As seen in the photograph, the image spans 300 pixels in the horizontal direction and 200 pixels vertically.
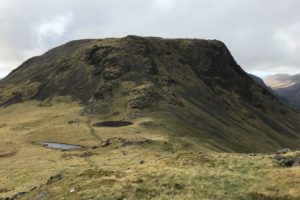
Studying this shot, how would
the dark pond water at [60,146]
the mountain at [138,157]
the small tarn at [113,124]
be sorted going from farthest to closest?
the small tarn at [113,124] → the dark pond water at [60,146] → the mountain at [138,157]

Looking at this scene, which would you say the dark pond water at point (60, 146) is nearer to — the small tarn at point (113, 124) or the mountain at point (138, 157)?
the mountain at point (138, 157)

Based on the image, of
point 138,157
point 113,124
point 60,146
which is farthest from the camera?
point 113,124

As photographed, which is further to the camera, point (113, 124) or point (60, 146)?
point (113, 124)

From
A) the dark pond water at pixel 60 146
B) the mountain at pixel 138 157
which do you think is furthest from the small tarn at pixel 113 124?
the dark pond water at pixel 60 146

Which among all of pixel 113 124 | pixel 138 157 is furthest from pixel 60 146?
pixel 138 157

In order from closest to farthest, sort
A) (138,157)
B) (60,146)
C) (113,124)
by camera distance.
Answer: (138,157)
(60,146)
(113,124)

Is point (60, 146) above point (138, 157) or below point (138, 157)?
above

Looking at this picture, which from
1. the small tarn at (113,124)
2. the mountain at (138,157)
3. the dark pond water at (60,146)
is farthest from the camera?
the small tarn at (113,124)

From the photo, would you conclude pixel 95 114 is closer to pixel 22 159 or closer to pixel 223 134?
pixel 223 134

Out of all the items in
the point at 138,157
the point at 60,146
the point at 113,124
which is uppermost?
the point at 113,124

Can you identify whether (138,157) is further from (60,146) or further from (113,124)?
(113,124)

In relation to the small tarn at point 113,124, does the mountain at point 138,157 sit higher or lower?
lower

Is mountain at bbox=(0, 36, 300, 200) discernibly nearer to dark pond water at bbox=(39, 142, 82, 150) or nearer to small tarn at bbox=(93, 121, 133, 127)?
small tarn at bbox=(93, 121, 133, 127)

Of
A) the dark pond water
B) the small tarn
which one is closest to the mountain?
the small tarn
